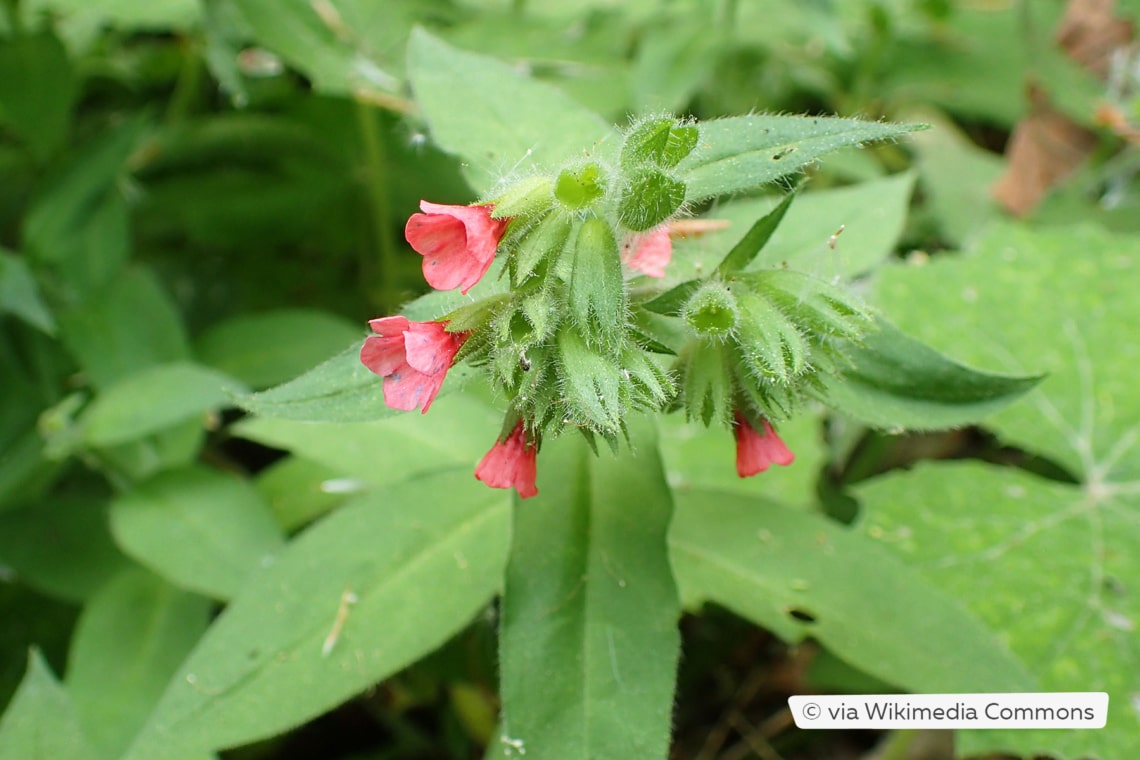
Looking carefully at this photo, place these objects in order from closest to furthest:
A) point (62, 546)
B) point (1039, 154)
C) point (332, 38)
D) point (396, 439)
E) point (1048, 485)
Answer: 1. point (396, 439)
2. point (62, 546)
3. point (1048, 485)
4. point (332, 38)
5. point (1039, 154)

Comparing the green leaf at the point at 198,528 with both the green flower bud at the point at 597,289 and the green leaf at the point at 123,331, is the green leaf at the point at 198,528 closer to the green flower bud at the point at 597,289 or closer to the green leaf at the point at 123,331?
the green leaf at the point at 123,331

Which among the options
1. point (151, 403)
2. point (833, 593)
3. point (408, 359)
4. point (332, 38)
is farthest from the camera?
point (332, 38)

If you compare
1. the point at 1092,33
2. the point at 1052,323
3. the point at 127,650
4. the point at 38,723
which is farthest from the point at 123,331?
the point at 1092,33

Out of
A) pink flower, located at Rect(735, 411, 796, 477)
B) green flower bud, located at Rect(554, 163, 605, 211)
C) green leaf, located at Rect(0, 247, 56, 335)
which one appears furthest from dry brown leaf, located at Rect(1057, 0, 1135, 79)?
green leaf, located at Rect(0, 247, 56, 335)

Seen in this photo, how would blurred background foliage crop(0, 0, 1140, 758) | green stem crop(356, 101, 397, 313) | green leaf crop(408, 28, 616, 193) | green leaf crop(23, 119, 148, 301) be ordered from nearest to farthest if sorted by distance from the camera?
1. green leaf crop(408, 28, 616, 193)
2. blurred background foliage crop(0, 0, 1140, 758)
3. green leaf crop(23, 119, 148, 301)
4. green stem crop(356, 101, 397, 313)

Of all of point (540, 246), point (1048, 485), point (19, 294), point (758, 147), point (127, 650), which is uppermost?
point (758, 147)

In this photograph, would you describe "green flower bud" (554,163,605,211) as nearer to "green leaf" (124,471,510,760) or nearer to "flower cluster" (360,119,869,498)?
"flower cluster" (360,119,869,498)

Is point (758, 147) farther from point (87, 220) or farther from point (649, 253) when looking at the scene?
point (87, 220)
